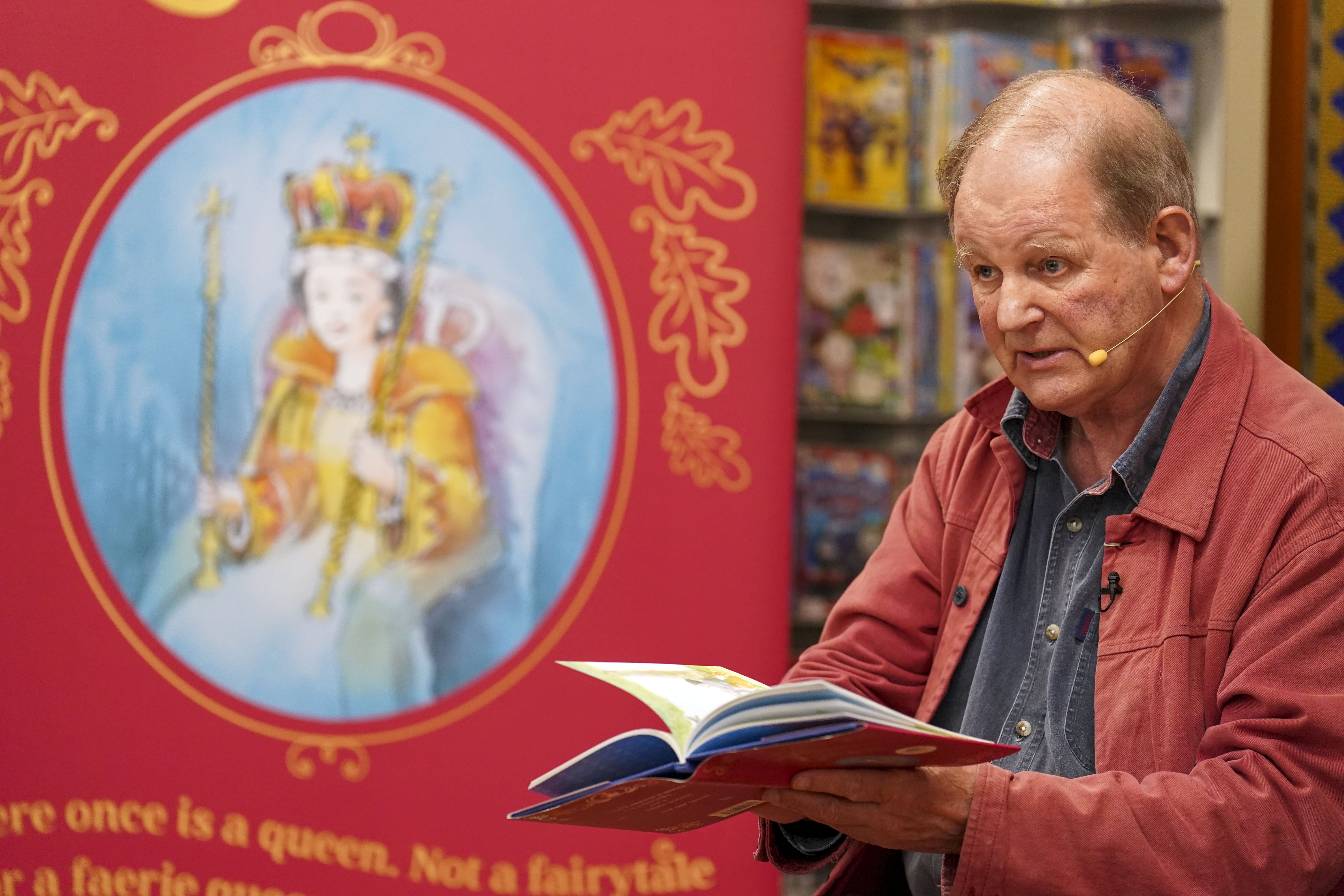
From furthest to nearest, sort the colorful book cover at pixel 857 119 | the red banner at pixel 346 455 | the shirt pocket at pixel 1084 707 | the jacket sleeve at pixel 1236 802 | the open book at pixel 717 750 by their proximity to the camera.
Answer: the colorful book cover at pixel 857 119 < the red banner at pixel 346 455 < the shirt pocket at pixel 1084 707 < the jacket sleeve at pixel 1236 802 < the open book at pixel 717 750

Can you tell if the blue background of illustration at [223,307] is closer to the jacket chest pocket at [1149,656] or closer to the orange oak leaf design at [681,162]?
the orange oak leaf design at [681,162]

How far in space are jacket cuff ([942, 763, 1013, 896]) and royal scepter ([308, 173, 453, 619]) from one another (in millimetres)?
1580

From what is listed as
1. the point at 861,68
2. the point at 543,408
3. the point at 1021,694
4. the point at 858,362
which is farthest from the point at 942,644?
the point at 861,68

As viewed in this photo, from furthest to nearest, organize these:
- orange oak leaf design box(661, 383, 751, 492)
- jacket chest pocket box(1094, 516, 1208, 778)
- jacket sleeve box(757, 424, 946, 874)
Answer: orange oak leaf design box(661, 383, 751, 492) → jacket sleeve box(757, 424, 946, 874) → jacket chest pocket box(1094, 516, 1208, 778)

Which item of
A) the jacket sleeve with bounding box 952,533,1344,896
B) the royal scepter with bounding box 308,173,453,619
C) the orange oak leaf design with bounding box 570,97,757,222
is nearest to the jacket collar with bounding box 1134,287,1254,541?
the jacket sleeve with bounding box 952,533,1344,896

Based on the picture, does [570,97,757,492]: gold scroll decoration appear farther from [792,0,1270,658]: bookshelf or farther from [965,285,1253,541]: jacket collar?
[965,285,1253,541]: jacket collar

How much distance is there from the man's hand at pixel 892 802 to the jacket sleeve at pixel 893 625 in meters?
0.35

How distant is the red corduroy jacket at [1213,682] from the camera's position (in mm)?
1227

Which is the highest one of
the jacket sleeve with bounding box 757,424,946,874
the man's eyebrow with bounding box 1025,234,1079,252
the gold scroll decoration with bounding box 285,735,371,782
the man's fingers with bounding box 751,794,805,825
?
the man's eyebrow with bounding box 1025,234,1079,252

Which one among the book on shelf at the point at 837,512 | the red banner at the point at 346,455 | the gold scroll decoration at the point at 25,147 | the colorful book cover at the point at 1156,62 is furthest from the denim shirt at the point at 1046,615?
the gold scroll decoration at the point at 25,147

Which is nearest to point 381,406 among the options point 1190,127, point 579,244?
point 579,244

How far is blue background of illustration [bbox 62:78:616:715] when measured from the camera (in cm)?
254

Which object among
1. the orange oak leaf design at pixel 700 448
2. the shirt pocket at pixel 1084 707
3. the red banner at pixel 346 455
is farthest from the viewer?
the orange oak leaf design at pixel 700 448

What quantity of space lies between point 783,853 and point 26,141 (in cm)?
208
